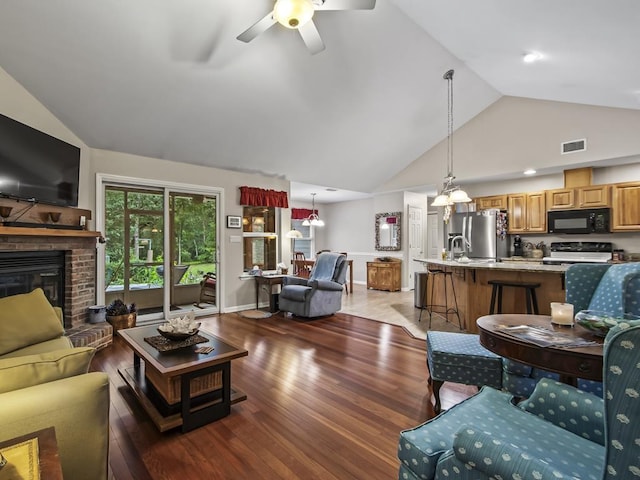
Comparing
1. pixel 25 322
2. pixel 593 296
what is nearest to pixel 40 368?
pixel 25 322

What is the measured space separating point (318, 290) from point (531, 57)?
3851 mm

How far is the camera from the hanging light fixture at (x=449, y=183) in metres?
4.06

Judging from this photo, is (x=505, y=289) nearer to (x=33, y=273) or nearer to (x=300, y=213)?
(x=33, y=273)

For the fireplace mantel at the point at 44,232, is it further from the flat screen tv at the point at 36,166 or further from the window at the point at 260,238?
the window at the point at 260,238

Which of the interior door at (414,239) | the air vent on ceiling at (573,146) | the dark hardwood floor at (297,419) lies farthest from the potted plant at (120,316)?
the air vent on ceiling at (573,146)

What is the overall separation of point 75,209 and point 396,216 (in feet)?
19.9

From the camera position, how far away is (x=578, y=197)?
517 centimetres

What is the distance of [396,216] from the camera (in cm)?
763

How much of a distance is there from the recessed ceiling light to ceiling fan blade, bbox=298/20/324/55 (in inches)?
95.8

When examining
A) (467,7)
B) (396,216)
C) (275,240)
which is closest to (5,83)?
(275,240)

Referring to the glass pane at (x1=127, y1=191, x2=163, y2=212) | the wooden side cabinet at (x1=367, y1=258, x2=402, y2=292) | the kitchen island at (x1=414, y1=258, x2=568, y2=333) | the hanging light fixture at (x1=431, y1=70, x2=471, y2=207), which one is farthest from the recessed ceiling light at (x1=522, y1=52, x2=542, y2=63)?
the glass pane at (x1=127, y1=191, x2=163, y2=212)

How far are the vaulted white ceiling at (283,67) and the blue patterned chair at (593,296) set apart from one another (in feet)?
6.17

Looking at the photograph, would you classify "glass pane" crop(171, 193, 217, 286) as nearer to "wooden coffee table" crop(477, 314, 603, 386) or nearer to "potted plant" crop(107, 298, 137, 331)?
"potted plant" crop(107, 298, 137, 331)

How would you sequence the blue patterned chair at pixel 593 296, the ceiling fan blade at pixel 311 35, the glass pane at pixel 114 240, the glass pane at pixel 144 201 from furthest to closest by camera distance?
1. the glass pane at pixel 144 201
2. the glass pane at pixel 114 240
3. the ceiling fan blade at pixel 311 35
4. the blue patterned chair at pixel 593 296
